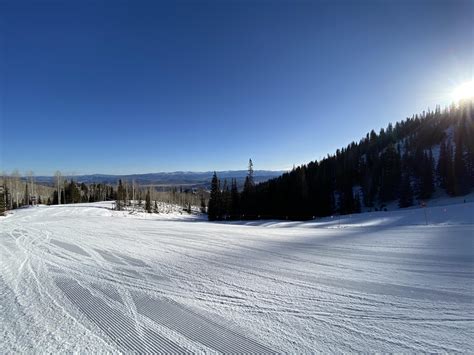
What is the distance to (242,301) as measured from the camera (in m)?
4.19

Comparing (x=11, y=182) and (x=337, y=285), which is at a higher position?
(x=11, y=182)

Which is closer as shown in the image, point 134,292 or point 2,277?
point 134,292

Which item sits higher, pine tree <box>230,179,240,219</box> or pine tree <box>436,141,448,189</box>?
pine tree <box>436,141,448,189</box>

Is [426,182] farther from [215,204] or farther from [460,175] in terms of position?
[215,204]

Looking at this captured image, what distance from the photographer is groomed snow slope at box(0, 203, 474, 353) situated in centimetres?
308

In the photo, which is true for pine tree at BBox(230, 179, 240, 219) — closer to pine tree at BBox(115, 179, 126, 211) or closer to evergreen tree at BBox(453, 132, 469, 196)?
pine tree at BBox(115, 179, 126, 211)

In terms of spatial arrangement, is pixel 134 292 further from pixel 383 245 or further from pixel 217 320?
pixel 383 245

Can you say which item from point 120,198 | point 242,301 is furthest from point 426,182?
point 120,198

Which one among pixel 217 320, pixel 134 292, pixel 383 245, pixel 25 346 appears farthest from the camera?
pixel 383 245

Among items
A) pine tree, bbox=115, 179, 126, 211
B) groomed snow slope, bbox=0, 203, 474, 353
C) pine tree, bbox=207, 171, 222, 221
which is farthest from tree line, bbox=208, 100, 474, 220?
groomed snow slope, bbox=0, 203, 474, 353

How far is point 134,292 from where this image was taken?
15.3 feet

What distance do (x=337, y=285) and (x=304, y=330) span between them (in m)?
1.86

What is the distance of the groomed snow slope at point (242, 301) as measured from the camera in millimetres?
3084

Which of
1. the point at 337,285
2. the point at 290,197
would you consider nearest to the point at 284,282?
the point at 337,285
